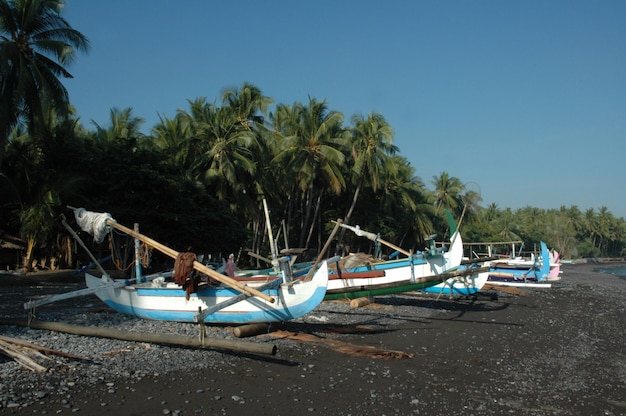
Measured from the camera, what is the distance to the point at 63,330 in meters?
10.2

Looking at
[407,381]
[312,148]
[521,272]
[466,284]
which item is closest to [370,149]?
[312,148]

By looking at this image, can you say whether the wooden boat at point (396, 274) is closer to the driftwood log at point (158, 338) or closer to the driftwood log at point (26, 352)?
the driftwood log at point (158, 338)

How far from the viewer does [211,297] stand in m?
11.7

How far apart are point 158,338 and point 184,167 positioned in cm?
2615

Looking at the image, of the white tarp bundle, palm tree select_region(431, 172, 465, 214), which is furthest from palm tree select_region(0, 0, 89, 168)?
palm tree select_region(431, 172, 465, 214)

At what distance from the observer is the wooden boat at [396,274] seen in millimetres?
15570

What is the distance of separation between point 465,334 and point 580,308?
10.1 m

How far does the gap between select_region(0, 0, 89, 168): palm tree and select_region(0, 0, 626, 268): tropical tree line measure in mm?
56

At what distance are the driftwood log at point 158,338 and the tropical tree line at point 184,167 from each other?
22.7ft

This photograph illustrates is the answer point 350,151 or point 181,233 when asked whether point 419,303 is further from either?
point 350,151

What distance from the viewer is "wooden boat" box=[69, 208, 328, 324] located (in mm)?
10938

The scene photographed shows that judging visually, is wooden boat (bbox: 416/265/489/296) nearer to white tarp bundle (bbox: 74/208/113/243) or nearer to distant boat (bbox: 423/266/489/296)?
distant boat (bbox: 423/266/489/296)

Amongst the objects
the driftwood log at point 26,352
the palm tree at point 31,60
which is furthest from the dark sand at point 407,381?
the palm tree at point 31,60

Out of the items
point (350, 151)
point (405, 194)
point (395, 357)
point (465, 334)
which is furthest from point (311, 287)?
point (405, 194)
